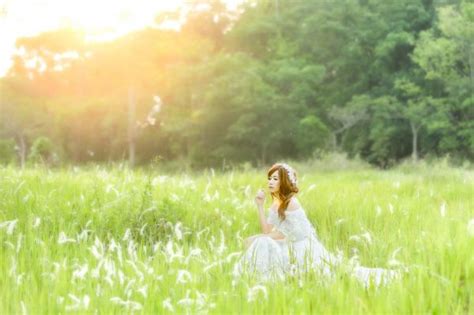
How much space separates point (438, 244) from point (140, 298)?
94.7 inches

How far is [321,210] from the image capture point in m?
8.64

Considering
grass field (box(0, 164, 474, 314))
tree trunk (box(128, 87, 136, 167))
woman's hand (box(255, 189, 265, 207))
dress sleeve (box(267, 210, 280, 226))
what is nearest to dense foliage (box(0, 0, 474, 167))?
tree trunk (box(128, 87, 136, 167))

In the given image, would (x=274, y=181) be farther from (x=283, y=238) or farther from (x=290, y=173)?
(x=283, y=238)

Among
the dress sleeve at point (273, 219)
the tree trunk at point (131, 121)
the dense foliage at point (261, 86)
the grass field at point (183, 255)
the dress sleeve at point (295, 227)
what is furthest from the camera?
the tree trunk at point (131, 121)

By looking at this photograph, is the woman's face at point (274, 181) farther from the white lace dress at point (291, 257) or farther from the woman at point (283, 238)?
the white lace dress at point (291, 257)

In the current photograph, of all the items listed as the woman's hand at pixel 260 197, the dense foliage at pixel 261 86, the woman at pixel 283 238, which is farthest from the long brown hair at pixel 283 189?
the dense foliage at pixel 261 86

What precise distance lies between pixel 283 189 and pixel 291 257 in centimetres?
116

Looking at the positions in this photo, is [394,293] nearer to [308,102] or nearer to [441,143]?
[441,143]

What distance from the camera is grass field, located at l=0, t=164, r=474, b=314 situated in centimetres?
388

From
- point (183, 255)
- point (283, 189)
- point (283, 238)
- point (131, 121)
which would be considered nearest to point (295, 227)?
point (283, 238)

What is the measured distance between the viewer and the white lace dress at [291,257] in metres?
4.60

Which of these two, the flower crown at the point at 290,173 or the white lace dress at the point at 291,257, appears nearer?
the white lace dress at the point at 291,257

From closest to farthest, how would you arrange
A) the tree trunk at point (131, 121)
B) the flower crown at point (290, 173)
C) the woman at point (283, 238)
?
the woman at point (283, 238) → the flower crown at point (290, 173) → the tree trunk at point (131, 121)

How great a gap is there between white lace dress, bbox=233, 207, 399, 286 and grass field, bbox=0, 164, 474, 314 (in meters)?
0.12
